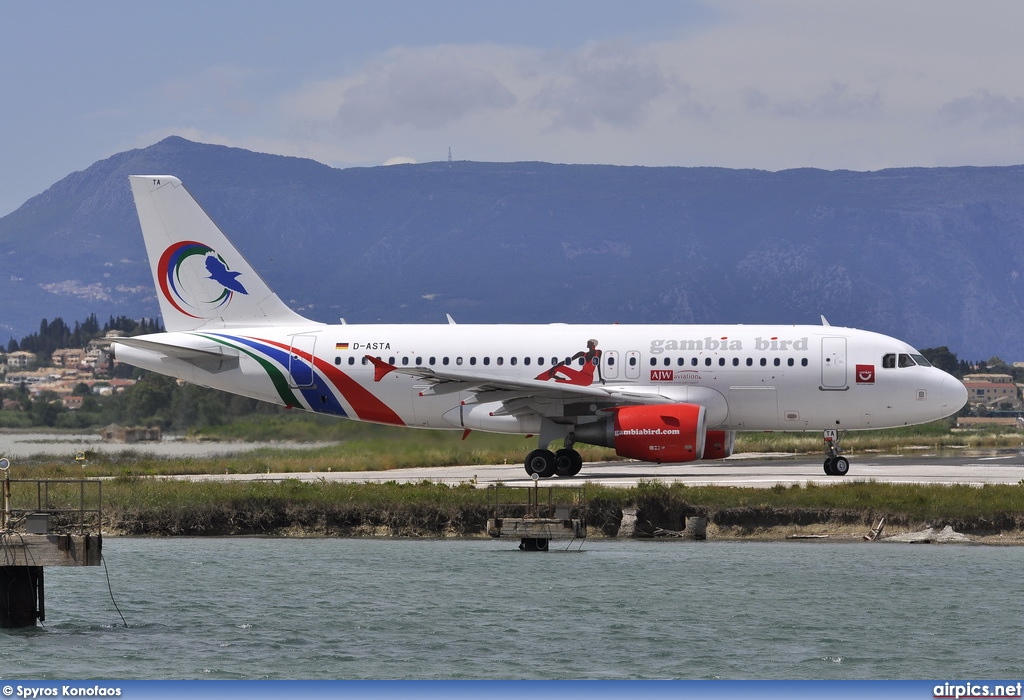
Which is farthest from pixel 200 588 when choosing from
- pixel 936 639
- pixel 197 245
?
pixel 197 245

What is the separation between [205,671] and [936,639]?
433 inches

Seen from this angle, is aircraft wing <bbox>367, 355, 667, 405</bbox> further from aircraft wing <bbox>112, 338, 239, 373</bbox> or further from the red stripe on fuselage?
aircraft wing <bbox>112, 338, 239, 373</bbox>

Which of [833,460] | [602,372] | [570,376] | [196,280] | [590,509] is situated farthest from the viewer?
[196,280]

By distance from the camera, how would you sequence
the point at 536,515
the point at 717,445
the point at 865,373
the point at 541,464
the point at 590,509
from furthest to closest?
the point at 865,373 < the point at 717,445 < the point at 541,464 < the point at 590,509 < the point at 536,515

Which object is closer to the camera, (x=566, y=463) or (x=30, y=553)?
(x=30, y=553)

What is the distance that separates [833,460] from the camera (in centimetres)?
4238

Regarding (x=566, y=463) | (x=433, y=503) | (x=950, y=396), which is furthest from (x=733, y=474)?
(x=433, y=503)

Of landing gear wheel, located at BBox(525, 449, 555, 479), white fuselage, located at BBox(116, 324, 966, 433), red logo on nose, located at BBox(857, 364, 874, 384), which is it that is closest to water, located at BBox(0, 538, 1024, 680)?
landing gear wheel, located at BBox(525, 449, 555, 479)

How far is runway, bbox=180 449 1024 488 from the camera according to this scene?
132 ft

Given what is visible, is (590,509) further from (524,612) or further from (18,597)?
(18,597)

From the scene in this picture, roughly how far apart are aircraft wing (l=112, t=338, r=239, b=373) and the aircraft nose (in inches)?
768

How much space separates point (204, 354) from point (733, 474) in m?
15.3

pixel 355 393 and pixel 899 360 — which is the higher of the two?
pixel 899 360

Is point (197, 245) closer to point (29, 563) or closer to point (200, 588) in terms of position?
point (200, 588)
